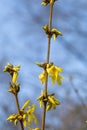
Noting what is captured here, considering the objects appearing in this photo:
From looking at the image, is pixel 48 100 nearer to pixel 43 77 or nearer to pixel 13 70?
pixel 43 77

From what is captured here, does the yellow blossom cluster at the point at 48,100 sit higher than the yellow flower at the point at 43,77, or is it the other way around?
the yellow flower at the point at 43,77

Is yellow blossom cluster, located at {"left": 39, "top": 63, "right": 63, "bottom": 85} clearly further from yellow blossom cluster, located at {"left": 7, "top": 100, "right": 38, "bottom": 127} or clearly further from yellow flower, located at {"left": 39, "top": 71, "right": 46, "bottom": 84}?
yellow blossom cluster, located at {"left": 7, "top": 100, "right": 38, "bottom": 127}

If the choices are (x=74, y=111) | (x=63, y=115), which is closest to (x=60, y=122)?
(x=63, y=115)

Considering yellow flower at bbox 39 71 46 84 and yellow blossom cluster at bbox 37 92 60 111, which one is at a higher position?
yellow flower at bbox 39 71 46 84

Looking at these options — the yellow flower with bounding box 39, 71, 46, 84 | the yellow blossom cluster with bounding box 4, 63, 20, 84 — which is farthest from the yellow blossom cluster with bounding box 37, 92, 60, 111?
the yellow blossom cluster with bounding box 4, 63, 20, 84

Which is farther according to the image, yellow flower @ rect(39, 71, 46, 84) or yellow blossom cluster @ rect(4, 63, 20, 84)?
yellow flower @ rect(39, 71, 46, 84)

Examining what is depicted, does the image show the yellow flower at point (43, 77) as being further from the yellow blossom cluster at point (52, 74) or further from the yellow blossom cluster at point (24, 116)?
the yellow blossom cluster at point (24, 116)

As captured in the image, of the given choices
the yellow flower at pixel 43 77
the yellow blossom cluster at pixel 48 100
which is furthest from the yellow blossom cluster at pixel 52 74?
the yellow blossom cluster at pixel 48 100

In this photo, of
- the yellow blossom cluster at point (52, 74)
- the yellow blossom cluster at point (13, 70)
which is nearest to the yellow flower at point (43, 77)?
the yellow blossom cluster at point (52, 74)

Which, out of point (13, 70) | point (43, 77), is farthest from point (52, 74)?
point (13, 70)

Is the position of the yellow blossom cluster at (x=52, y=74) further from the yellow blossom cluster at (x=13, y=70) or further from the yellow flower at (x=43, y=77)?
the yellow blossom cluster at (x=13, y=70)

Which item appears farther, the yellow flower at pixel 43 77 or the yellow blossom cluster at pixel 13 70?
the yellow flower at pixel 43 77

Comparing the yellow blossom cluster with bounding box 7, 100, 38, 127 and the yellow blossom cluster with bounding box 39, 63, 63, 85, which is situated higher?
the yellow blossom cluster with bounding box 39, 63, 63, 85
